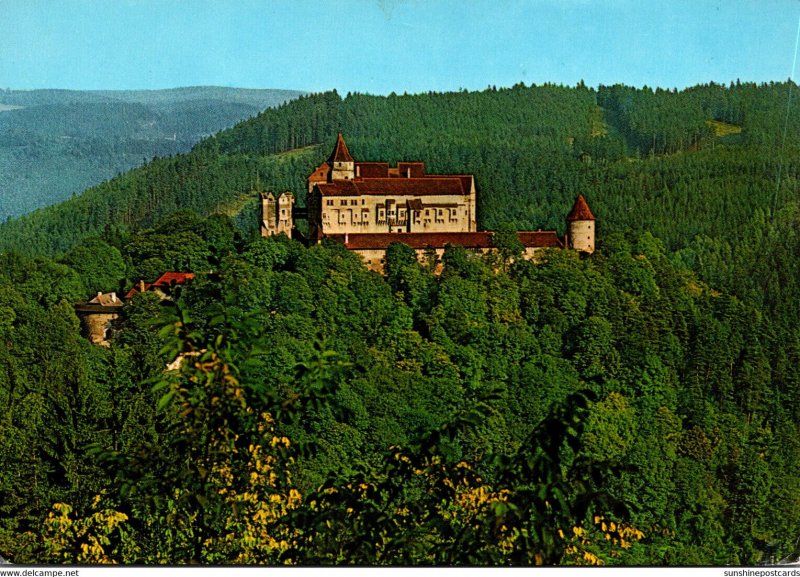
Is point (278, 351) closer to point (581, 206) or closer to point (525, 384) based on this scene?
point (525, 384)

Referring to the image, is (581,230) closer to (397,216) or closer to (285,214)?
(397,216)

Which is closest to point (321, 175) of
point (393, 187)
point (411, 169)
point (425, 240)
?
point (411, 169)

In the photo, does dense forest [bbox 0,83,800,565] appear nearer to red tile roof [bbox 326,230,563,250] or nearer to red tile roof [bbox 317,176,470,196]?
red tile roof [bbox 326,230,563,250]

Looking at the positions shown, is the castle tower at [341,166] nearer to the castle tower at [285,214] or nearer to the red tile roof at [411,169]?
the red tile roof at [411,169]

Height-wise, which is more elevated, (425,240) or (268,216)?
(268,216)

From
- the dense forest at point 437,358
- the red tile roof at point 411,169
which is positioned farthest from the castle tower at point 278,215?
the red tile roof at point 411,169

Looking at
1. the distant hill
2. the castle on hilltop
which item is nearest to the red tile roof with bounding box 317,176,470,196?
the castle on hilltop
